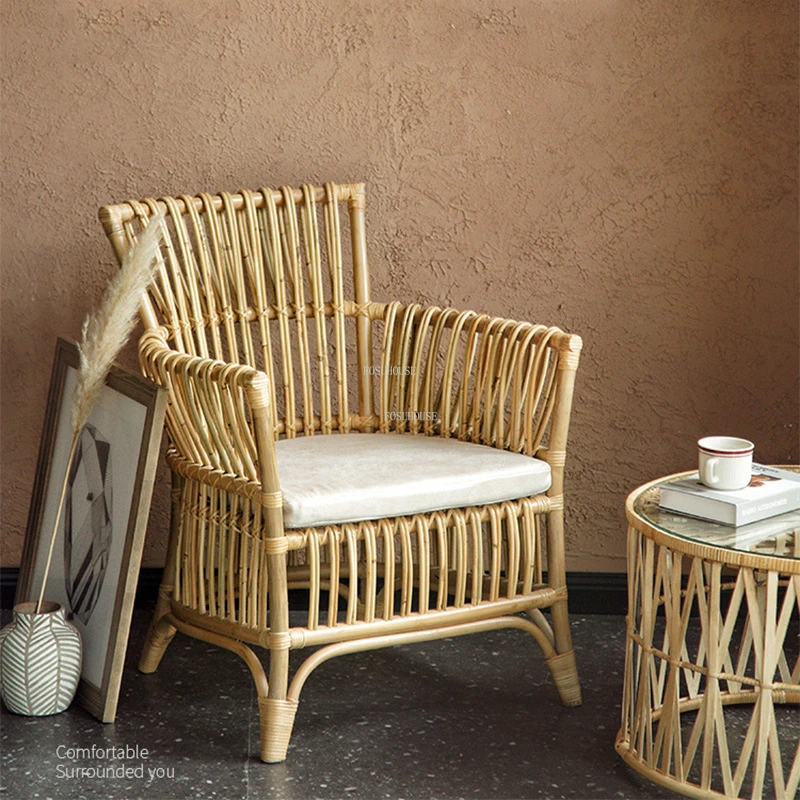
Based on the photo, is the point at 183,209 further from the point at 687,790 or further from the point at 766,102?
the point at 687,790

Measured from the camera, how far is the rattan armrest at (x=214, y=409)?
194cm

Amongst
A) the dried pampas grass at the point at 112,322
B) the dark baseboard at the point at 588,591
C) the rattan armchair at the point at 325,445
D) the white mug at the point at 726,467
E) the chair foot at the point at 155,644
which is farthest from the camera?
the dark baseboard at the point at 588,591

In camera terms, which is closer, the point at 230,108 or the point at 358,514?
the point at 358,514

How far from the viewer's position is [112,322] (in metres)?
2.16

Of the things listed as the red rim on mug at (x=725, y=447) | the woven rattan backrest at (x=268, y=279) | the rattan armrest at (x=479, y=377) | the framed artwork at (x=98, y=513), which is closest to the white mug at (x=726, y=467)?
the red rim on mug at (x=725, y=447)

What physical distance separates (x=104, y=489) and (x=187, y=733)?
0.48 meters

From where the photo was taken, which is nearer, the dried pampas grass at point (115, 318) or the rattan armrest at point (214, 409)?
the rattan armrest at point (214, 409)

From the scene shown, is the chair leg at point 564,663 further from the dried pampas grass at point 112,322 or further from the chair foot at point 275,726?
the dried pampas grass at point 112,322

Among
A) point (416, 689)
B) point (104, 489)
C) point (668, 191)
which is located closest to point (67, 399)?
point (104, 489)

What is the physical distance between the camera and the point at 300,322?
2508mm

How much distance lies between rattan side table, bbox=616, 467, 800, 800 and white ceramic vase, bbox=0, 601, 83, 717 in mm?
993

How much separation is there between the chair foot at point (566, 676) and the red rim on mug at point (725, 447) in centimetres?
55

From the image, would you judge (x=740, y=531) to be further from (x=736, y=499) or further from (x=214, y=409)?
(x=214, y=409)

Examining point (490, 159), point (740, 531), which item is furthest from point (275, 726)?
point (490, 159)
